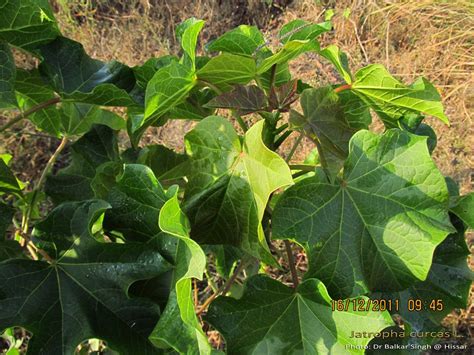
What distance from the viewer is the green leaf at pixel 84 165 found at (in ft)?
3.37

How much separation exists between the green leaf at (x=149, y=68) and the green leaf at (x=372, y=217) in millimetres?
321

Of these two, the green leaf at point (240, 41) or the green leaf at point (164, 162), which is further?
the green leaf at point (164, 162)

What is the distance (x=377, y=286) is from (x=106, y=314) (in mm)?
405

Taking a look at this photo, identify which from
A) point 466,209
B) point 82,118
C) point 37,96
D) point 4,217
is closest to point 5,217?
point 4,217

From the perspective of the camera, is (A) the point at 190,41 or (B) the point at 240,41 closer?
(A) the point at 190,41

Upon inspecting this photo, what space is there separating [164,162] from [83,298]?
0.32 meters

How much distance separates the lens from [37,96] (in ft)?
3.31

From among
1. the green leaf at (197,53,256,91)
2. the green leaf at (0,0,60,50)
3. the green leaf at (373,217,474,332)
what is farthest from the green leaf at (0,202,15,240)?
the green leaf at (373,217,474,332)

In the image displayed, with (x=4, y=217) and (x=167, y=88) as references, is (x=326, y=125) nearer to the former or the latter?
(x=167, y=88)

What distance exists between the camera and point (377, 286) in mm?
769

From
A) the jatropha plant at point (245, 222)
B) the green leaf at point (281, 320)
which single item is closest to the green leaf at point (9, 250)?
the jatropha plant at point (245, 222)

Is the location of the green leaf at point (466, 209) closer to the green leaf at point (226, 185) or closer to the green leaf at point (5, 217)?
the green leaf at point (226, 185)

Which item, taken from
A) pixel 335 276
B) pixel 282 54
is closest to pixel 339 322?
pixel 335 276

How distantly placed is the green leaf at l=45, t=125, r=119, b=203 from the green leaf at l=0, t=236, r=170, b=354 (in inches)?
11.6
